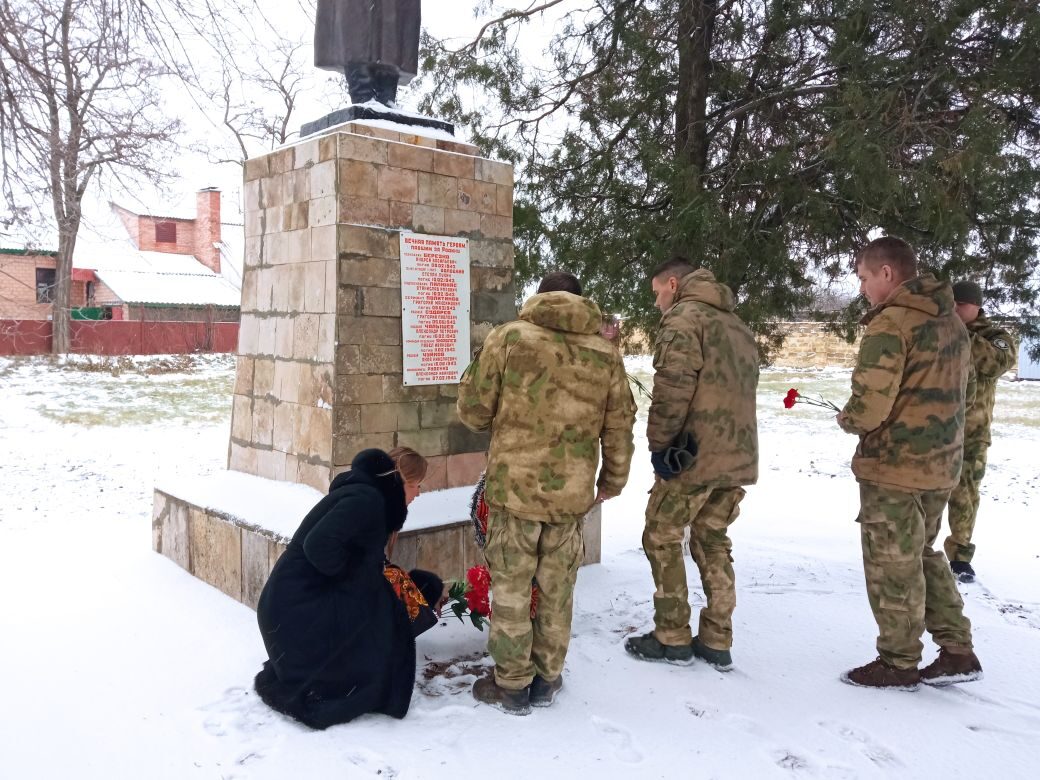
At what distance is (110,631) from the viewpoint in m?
3.59

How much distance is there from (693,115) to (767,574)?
283cm

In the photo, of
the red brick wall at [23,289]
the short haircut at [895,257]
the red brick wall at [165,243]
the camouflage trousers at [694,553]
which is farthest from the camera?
the red brick wall at [165,243]

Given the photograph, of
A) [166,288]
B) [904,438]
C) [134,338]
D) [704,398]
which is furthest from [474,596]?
[166,288]

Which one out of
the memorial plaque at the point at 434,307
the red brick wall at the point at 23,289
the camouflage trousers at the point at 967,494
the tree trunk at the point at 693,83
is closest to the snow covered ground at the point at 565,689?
Result: the camouflage trousers at the point at 967,494

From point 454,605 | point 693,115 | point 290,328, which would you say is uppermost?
point 693,115

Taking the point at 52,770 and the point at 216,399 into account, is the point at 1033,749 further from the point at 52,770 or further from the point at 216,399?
the point at 216,399

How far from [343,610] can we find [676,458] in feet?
4.66

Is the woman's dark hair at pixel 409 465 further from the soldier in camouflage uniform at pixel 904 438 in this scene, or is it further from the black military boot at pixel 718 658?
the soldier in camouflage uniform at pixel 904 438

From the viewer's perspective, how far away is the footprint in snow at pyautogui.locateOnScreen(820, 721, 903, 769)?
2.63 meters

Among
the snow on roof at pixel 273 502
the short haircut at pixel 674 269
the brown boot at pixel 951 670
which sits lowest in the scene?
the brown boot at pixel 951 670

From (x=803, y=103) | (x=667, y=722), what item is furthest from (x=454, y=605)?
(x=803, y=103)

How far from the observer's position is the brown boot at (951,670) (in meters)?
3.19

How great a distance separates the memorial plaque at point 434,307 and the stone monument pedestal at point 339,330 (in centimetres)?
5

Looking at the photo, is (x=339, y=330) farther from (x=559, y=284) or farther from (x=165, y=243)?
(x=165, y=243)
